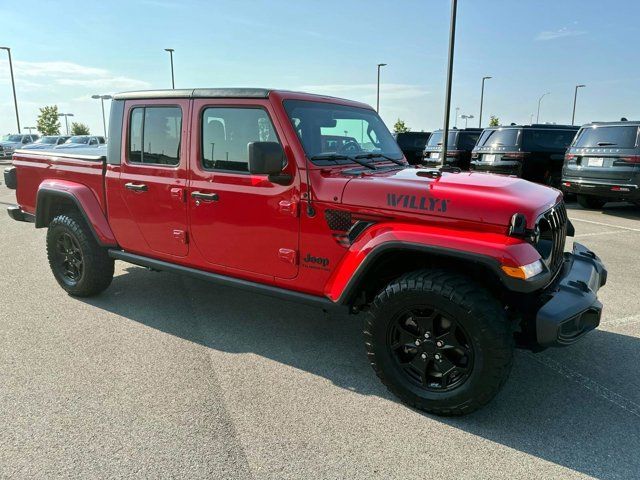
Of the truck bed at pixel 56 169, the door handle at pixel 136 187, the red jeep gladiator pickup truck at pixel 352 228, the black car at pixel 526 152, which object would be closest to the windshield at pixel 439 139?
the black car at pixel 526 152

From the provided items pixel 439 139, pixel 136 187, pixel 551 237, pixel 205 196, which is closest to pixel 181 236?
pixel 205 196

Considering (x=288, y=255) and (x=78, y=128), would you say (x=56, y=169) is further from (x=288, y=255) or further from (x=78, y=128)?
(x=78, y=128)

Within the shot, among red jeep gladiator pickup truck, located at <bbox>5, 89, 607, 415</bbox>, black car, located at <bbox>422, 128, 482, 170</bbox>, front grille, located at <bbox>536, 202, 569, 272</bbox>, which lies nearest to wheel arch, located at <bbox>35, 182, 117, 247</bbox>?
red jeep gladiator pickup truck, located at <bbox>5, 89, 607, 415</bbox>

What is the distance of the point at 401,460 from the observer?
245 cm

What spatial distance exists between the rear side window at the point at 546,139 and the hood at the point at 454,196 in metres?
9.40

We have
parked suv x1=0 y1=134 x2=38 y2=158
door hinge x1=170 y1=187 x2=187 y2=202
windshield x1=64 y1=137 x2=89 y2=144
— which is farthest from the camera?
parked suv x1=0 y1=134 x2=38 y2=158

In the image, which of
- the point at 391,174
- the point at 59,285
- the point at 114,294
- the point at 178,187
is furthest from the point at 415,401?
the point at 59,285

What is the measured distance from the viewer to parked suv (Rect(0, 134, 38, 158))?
30.4m

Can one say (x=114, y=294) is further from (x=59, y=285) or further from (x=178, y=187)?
(x=178, y=187)

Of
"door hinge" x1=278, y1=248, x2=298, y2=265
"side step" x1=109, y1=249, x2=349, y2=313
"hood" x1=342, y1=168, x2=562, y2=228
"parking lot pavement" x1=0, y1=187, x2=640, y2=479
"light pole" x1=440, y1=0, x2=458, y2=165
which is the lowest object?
"parking lot pavement" x1=0, y1=187, x2=640, y2=479

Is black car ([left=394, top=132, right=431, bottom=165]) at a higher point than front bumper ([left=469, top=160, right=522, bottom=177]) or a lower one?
higher

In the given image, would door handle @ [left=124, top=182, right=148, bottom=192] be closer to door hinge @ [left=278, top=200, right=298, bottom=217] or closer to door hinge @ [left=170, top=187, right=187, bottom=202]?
door hinge @ [left=170, top=187, right=187, bottom=202]

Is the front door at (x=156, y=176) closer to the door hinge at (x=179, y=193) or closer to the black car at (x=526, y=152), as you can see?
the door hinge at (x=179, y=193)

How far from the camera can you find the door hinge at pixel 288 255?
10.7ft
